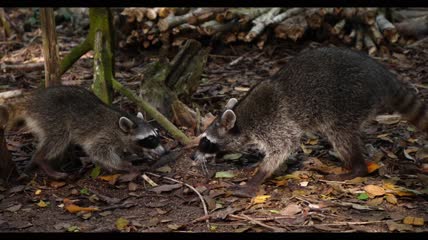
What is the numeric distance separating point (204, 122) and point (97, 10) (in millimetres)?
1832

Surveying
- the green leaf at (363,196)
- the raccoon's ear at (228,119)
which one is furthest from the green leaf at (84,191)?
the green leaf at (363,196)

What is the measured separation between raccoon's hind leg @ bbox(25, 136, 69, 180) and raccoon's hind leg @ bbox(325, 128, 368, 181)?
273 cm

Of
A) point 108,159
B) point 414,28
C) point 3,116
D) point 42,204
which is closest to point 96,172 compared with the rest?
point 108,159

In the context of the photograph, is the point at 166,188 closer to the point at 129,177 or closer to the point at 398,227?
the point at 129,177

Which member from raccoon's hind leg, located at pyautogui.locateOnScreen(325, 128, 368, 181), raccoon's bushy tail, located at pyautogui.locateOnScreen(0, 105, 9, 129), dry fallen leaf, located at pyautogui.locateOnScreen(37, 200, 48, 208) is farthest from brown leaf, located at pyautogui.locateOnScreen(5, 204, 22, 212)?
raccoon's hind leg, located at pyautogui.locateOnScreen(325, 128, 368, 181)

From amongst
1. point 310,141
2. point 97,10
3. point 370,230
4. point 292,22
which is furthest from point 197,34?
point 370,230

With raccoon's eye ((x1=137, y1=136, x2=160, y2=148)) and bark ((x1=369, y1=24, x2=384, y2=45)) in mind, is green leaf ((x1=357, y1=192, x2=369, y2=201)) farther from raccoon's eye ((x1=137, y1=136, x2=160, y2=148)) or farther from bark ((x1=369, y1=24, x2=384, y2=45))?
bark ((x1=369, y1=24, x2=384, y2=45))

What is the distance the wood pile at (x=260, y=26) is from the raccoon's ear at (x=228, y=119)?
3504 millimetres

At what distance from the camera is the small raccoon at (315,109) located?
5625 mm

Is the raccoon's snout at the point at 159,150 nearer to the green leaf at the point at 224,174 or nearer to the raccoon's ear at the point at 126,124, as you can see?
the raccoon's ear at the point at 126,124

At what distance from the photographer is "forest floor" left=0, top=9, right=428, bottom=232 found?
468 cm

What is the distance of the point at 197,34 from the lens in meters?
9.30

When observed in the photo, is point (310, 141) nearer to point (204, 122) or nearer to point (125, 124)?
point (204, 122)

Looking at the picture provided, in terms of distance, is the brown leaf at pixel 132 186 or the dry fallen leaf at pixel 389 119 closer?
the brown leaf at pixel 132 186
